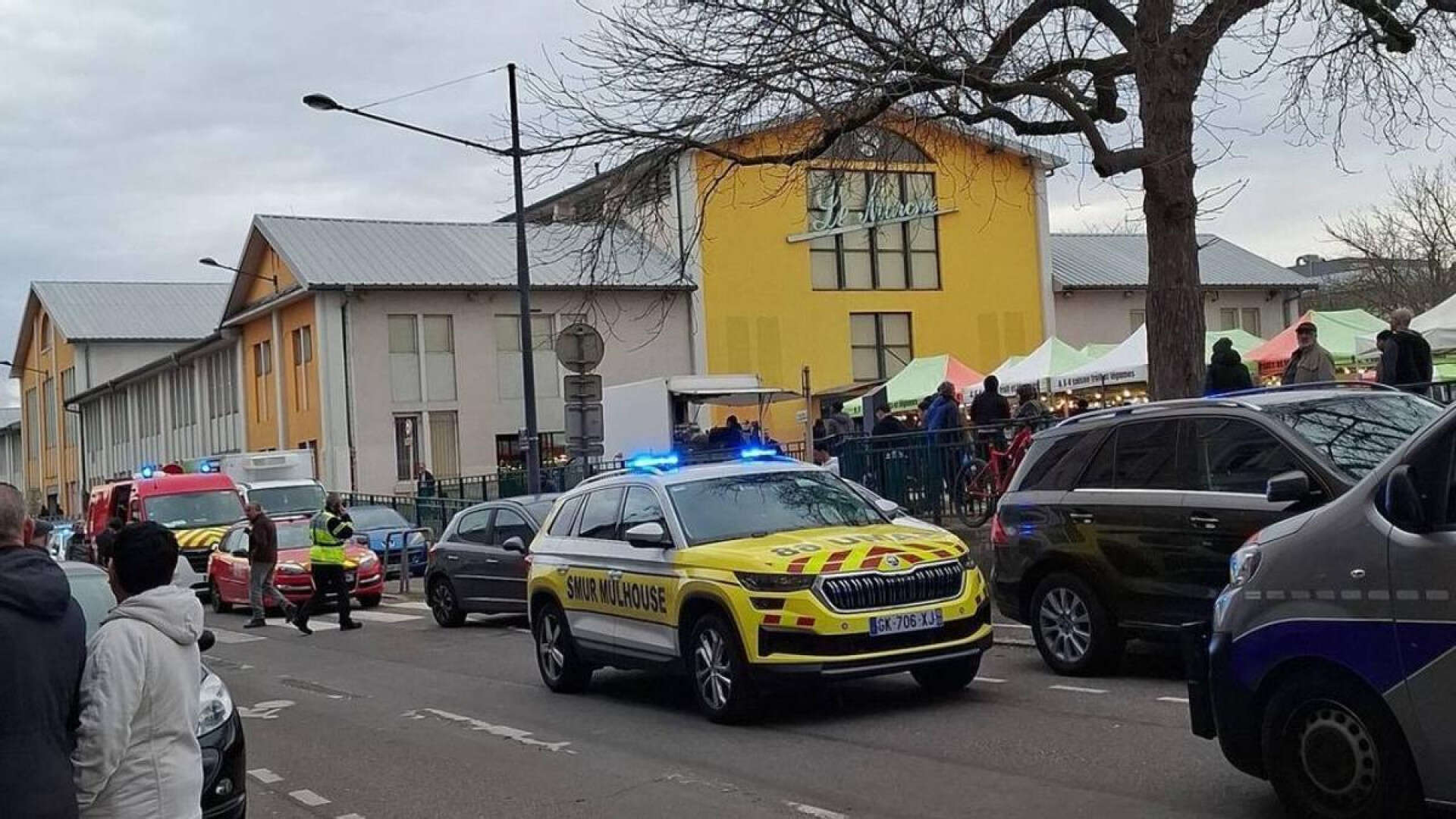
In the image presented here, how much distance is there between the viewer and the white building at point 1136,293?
5147 cm

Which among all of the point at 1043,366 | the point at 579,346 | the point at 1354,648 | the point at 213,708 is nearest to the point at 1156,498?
the point at 1354,648

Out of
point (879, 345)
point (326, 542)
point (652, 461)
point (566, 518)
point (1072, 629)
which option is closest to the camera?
point (1072, 629)

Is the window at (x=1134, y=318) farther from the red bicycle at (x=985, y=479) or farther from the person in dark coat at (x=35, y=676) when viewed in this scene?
the person in dark coat at (x=35, y=676)

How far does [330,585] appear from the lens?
20.8m

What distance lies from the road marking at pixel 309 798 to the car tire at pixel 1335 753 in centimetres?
522

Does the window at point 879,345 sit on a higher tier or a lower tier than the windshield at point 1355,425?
higher

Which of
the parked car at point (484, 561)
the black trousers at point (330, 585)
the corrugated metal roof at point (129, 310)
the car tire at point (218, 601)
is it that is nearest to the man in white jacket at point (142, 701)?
the parked car at point (484, 561)

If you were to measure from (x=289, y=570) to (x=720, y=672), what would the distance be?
46.2 feet

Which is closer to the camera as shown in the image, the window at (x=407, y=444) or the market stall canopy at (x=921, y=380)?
the market stall canopy at (x=921, y=380)

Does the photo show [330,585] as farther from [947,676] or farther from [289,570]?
[947,676]

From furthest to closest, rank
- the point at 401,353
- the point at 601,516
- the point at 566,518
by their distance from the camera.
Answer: the point at 401,353, the point at 566,518, the point at 601,516

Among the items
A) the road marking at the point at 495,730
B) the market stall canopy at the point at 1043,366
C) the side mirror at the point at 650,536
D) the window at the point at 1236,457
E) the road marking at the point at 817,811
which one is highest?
the market stall canopy at the point at 1043,366

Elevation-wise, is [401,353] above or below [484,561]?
above

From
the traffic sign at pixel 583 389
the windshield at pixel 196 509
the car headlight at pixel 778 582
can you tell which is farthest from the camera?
the windshield at pixel 196 509
